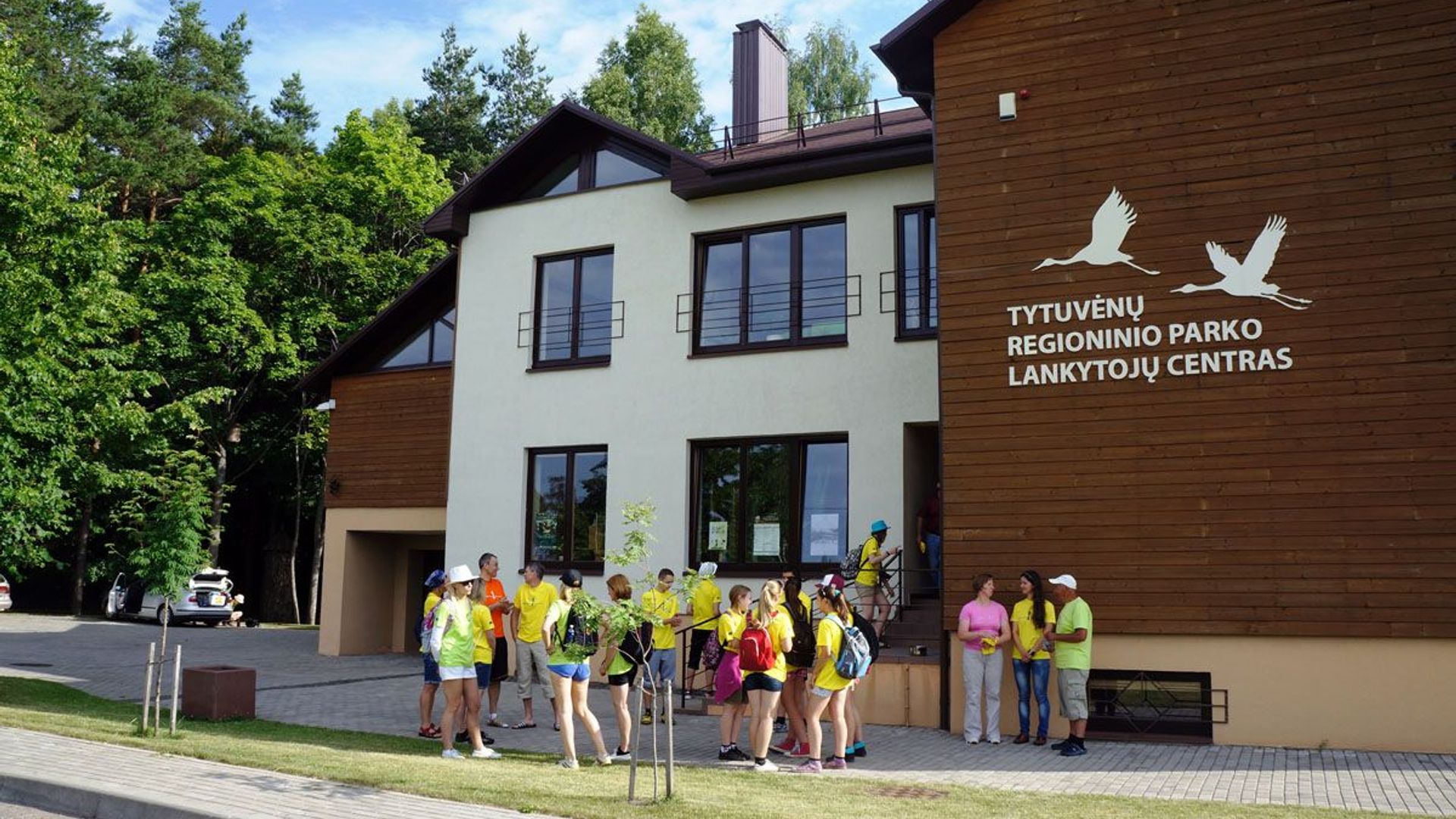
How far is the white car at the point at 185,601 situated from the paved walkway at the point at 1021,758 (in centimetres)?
1171

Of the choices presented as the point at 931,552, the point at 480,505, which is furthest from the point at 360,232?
the point at 931,552

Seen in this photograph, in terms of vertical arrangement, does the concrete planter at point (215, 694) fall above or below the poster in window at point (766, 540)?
below

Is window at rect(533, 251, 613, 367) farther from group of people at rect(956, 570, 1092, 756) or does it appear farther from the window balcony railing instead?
group of people at rect(956, 570, 1092, 756)

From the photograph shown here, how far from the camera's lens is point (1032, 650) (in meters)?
11.8

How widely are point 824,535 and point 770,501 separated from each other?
3.04 feet

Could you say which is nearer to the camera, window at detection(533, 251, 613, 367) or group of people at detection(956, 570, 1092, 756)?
group of people at detection(956, 570, 1092, 756)

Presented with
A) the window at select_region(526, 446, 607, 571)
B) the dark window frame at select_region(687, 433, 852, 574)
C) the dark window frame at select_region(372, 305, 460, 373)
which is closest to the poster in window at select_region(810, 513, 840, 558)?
the dark window frame at select_region(687, 433, 852, 574)

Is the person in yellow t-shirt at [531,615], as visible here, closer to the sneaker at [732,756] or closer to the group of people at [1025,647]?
the sneaker at [732,756]

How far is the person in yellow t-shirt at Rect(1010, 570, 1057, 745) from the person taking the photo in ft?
38.7

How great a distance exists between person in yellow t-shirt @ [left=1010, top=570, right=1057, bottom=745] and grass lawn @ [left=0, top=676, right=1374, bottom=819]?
9.45 feet

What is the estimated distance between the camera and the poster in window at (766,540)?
16.4 metres

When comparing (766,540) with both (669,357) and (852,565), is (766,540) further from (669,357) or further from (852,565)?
(669,357)

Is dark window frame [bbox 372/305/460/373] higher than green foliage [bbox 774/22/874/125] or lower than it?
lower

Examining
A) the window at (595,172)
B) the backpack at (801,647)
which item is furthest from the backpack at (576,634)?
the window at (595,172)
